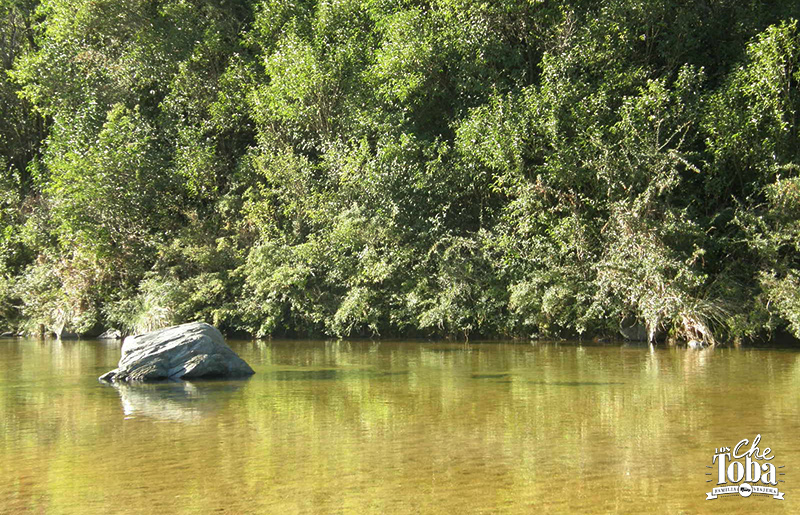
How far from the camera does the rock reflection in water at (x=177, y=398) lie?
9.03 metres

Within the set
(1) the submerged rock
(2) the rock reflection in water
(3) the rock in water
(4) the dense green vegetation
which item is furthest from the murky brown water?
(1) the submerged rock

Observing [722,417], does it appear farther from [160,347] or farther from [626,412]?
[160,347]

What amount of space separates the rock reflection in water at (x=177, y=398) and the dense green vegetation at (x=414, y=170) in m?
8.92

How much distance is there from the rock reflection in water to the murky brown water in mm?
42

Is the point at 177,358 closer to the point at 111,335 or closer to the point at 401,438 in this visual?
the point at 401,438

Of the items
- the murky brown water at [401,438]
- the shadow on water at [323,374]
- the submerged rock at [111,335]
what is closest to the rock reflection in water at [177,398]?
the murky brown water at [401,438]

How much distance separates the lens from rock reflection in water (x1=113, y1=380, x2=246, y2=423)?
29.6 ft

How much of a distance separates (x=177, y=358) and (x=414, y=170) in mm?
10670

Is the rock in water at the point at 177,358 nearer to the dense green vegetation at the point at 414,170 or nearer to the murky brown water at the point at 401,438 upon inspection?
the murky brown water at the point at 401,438

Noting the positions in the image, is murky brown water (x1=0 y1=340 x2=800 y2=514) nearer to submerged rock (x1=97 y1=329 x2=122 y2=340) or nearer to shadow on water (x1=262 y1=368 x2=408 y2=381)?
shadow on water (x1=262 y1=368 x2=408 y2=381)

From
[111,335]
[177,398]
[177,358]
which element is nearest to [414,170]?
[177,358]

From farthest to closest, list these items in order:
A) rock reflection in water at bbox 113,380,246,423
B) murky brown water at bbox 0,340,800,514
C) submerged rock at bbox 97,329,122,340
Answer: submerged rock at bbox 97,329,122,340 → rock reflection in water at bbox 113,380,246,423 → murky brown water at bbox 0,340,800,514

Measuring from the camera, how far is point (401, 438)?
744 centimetres

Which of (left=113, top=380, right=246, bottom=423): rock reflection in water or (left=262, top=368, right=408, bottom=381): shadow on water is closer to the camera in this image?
(left=113, top=380, right=246, bottom=423): rock reflection in water
